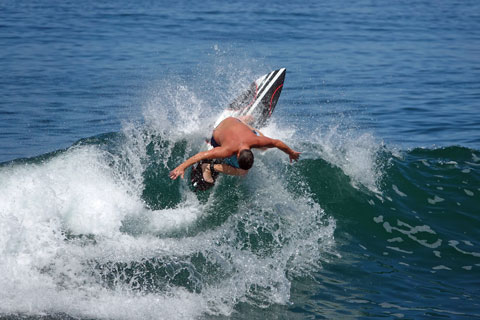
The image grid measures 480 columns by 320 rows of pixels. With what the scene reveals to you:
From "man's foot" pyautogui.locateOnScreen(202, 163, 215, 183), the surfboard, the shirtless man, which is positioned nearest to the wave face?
"man's foot" pyautogui.locateOnScreen(202, 163, 215, 183)

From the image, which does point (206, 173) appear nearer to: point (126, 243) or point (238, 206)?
point (238, 206)

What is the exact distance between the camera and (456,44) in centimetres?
2361

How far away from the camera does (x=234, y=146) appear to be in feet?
23.1

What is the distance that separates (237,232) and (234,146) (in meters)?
1.23

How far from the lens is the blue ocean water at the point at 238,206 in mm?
6160

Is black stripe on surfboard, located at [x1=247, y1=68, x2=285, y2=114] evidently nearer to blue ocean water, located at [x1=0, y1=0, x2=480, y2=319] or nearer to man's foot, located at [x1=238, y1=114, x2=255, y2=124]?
man's foot, located at [x1=238, y1=114, x2=255, y2=124]

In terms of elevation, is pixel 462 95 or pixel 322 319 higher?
pixel 462 95

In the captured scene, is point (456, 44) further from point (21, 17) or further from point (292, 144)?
point (21, 17)

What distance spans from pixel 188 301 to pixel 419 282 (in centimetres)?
289

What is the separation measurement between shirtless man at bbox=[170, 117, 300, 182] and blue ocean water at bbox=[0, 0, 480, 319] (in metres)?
0.98

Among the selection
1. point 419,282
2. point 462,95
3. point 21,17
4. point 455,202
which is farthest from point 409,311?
point 21,17

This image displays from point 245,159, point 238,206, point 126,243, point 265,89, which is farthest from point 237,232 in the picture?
point 265,89

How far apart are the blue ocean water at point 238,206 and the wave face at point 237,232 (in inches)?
1.0

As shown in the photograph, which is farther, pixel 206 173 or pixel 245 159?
pixel 206 173
